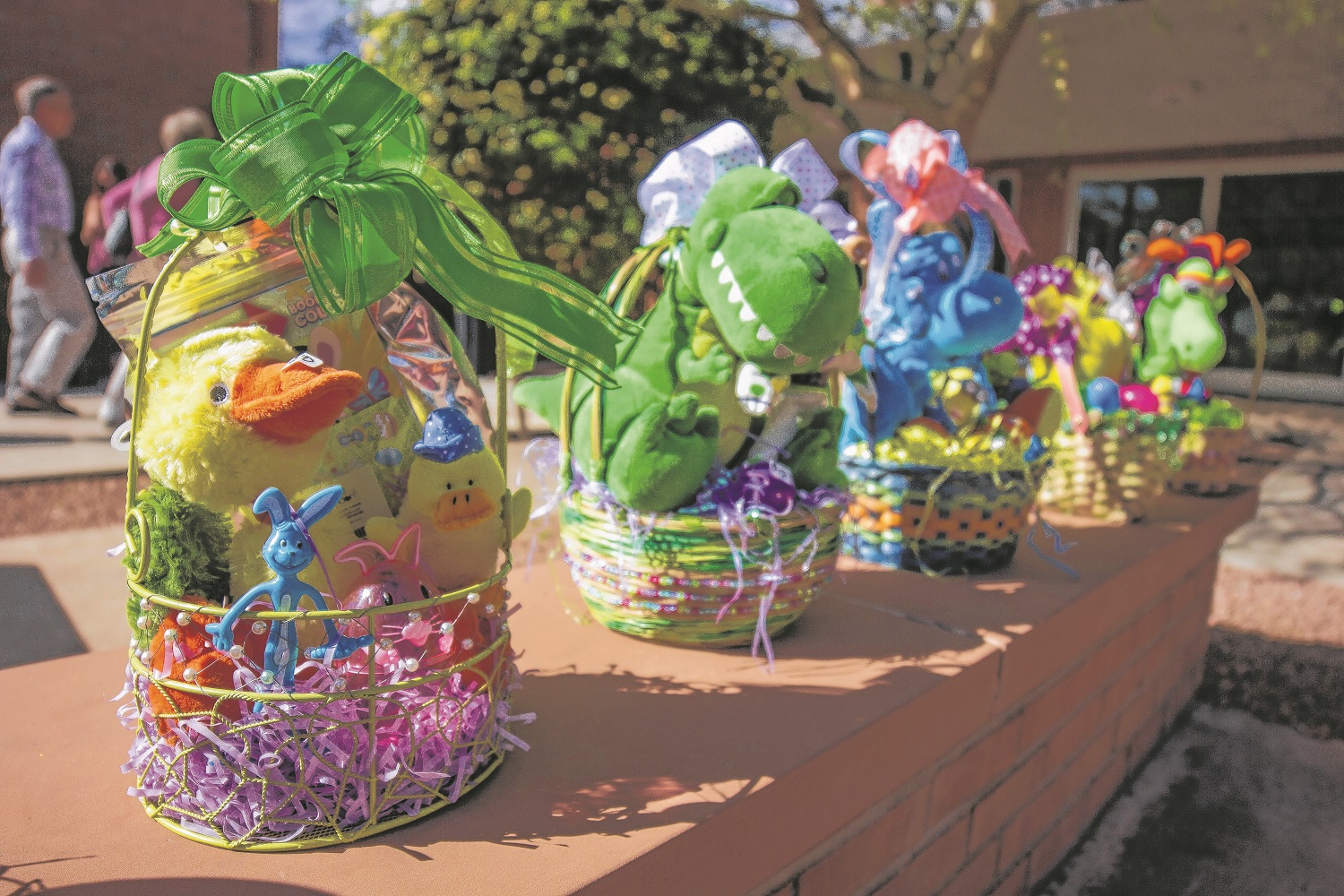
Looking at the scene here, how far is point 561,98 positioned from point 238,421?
11.3 ft

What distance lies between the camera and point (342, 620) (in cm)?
90

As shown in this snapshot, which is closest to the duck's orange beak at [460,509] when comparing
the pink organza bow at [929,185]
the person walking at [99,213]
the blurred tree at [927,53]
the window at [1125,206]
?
the pink organza bow at [929,185]

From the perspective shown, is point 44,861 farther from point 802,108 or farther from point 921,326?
point 802,108

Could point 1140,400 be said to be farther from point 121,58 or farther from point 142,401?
point 121,58

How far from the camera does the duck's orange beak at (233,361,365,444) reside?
32.6 inches

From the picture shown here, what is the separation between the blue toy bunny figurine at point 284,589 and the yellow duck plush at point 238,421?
0.22 feet

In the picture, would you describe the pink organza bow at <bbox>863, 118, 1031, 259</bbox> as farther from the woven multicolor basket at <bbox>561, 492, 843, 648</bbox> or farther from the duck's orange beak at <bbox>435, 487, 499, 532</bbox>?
the duck's orange beak at <bbox>435, 487, 499, 532</bbox>

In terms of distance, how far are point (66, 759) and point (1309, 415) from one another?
8.38 m

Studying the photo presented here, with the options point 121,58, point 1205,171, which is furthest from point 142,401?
point 1205,171

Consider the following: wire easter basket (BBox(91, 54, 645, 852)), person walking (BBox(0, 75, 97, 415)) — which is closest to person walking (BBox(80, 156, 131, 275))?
person walking (BBox(0, 75, 97, 415))

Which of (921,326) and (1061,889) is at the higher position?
(921,326)

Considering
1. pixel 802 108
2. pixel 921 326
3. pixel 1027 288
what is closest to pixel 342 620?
pixel 921 326

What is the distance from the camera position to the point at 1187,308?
100.0 inches

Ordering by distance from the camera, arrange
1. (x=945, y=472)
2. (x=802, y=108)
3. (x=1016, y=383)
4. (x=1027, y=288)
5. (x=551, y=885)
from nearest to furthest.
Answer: (x=551, y=885)
(x=945, y=472)
(x=1016, y=383)
(x=1027, y=288)
(x=802, y=108)
